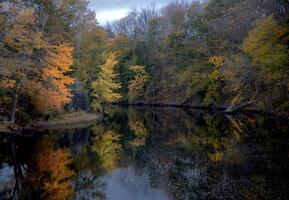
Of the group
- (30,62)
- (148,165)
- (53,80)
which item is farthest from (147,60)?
(148,165)

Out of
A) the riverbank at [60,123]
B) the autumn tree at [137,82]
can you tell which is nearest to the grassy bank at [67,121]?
the riverbank at [60,123]

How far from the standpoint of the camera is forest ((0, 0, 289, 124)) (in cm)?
3022

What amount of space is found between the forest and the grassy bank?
810 mm

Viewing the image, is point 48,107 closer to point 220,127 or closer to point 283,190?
point 220,127

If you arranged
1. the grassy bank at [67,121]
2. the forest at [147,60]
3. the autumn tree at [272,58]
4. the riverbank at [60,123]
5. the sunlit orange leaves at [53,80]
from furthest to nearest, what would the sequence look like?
the grassy bank at [67,121]
the sunlit orange leaves at [53,80]
the autumn tree at [272,58]
the forest at [147,60]
the riverbank at [60,123]

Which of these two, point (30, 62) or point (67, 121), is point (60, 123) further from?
point (30, 62)

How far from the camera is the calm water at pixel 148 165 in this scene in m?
14.7

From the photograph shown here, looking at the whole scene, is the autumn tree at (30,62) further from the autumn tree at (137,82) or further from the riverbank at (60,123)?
the autumn tree at (137,82)

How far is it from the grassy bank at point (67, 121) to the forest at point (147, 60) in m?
0.81

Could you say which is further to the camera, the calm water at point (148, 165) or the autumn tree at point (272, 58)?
the autumn tree at point (272, 58)

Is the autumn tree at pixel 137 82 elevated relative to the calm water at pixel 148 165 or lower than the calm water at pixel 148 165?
elevated

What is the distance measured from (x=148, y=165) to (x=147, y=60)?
54.0 m

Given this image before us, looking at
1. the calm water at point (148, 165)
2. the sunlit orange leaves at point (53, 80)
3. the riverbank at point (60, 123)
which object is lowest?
the calm water at point (148, 165)

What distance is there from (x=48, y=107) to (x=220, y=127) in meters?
15.1
